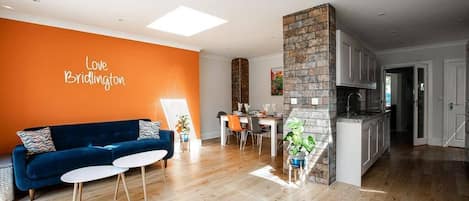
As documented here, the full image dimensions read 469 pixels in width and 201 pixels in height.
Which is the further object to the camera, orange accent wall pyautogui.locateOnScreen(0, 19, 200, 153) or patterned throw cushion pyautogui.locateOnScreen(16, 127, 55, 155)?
orange accent wall pyautogui.locateOnScreen(0, 19, 200, 153)

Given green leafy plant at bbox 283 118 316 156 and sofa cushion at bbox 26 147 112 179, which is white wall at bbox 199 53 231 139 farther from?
green leafy plant at bbox 283 118 316 156

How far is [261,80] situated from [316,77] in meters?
4.21

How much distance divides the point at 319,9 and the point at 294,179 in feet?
8.10

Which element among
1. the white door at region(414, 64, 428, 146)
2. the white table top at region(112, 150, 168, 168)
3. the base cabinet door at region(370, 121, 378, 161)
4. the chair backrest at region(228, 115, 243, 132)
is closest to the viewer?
the white table top at region(112, 150, 168, 168)

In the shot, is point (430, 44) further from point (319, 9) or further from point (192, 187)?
point (192, 187)

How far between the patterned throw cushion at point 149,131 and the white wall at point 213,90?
256 centimetres

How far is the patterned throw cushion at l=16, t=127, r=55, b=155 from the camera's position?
10.1ft

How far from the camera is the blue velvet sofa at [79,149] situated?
280 centimetres

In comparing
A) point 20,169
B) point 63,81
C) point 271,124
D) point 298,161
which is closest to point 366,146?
point 298,161

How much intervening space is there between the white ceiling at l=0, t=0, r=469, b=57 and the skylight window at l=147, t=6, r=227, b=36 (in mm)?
168

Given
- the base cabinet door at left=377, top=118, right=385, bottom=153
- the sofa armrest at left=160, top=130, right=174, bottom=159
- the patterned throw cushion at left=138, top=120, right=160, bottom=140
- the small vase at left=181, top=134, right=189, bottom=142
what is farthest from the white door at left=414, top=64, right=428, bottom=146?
the patterned throw cushion at left=138, top=120, right=160, bottom=140

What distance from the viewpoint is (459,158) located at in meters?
4.47

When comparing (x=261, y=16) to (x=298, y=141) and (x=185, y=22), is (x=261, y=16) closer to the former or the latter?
(x=185, y=22)

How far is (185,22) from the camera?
4027 mm
